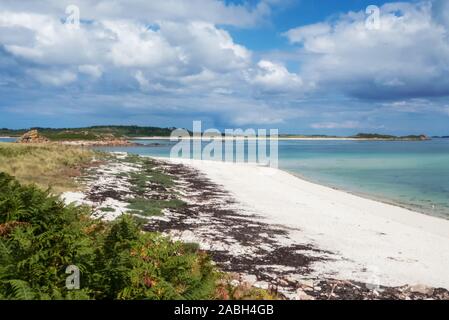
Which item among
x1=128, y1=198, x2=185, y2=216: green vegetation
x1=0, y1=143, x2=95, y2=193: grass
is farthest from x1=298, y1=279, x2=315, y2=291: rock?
x1=0, y1=143, x2=95, y2=193: grass

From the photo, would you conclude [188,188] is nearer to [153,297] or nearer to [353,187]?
[353,187]

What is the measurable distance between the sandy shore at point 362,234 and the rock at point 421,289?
1.21 feet

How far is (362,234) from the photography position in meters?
17.3

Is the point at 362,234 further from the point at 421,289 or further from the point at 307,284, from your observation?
the point at 307,284

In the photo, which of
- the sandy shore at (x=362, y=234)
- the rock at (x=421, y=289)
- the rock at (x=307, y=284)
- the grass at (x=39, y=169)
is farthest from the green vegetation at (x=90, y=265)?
the grass at (x=39, y=169)

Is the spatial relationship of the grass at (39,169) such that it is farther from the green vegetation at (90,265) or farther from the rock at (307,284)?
the rock at (307,284)

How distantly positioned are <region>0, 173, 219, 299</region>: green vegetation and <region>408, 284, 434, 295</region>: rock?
5.32 m

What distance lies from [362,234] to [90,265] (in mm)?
13026

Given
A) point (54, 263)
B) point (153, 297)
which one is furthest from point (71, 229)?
point (153, 297)

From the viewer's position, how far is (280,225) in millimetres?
18016

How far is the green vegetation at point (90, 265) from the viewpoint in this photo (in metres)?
6.37

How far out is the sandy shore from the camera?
39.2 feet

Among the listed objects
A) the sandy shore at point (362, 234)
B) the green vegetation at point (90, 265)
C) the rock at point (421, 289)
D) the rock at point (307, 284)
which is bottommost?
the sandy shore at point (362, 234)
